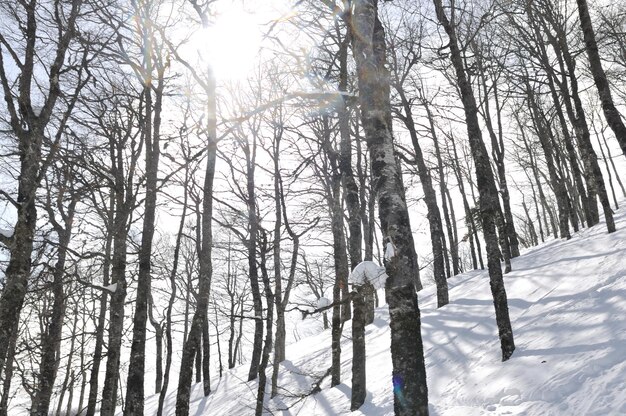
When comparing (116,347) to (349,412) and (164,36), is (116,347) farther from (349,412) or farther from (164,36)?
(164,36)

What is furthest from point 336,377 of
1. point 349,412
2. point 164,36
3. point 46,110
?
point 164,36

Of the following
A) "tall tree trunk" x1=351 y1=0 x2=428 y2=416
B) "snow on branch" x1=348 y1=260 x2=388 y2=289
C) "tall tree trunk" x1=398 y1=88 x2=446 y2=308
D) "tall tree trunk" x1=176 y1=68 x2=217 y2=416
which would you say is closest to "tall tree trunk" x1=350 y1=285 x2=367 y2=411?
"tall tree trunk" x1=176 y1=68 x2=217 y2=416

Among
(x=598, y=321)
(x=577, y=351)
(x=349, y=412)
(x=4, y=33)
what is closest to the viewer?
(x=577, y=351)

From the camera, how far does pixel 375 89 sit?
4.00 metres

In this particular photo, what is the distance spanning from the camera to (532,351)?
16.9 feet

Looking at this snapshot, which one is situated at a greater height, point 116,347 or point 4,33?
point 4,33

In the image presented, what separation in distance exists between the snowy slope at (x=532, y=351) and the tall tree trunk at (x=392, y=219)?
1.55 m

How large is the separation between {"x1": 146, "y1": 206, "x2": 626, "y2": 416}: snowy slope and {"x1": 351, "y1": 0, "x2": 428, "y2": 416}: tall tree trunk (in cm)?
155

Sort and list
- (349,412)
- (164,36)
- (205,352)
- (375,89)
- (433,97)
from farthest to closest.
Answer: (205,352), (433,97), (164,36), (349,412), (375,89)

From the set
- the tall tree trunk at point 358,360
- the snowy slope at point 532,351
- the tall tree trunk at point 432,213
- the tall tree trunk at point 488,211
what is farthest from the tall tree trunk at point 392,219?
the tall tree trunk at point 432,213

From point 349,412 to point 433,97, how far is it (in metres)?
11.4

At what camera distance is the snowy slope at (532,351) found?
13.0ft

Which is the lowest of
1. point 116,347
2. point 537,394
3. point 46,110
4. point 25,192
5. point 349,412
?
point 349,412

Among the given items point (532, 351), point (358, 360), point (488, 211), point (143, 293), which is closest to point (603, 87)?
point (488, 211)
